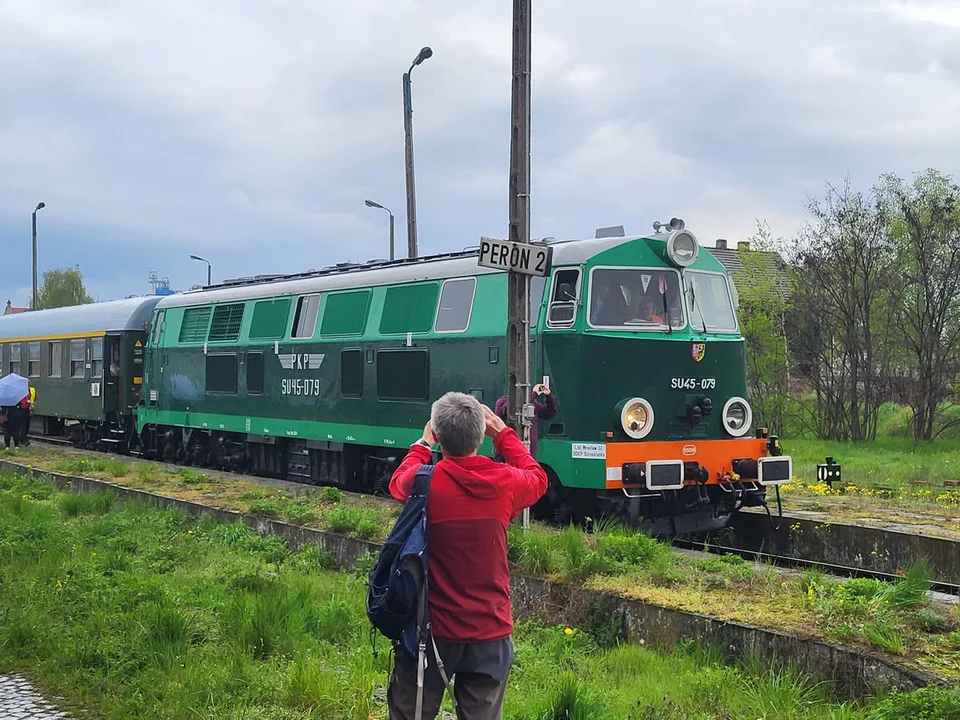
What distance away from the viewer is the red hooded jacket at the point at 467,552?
4.13 m

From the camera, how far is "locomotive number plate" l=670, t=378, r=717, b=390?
1191cm

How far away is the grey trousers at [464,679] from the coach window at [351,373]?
35.1 feet

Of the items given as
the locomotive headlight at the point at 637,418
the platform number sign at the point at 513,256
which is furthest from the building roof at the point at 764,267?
the platform number sign at the point at 513,256

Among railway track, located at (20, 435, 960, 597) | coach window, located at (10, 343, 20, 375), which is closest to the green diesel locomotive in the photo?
railway track, located at (20, 435, 960, 597)

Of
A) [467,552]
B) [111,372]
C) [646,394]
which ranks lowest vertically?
[467,552]

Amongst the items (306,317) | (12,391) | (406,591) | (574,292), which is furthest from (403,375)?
(12,391)

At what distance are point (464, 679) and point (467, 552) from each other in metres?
0.50

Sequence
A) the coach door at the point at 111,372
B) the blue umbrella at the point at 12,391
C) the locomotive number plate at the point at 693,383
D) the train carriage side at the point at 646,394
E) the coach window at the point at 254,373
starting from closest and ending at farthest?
the train carriage side at the point at 646,394, the locomotive number plate at the point at 693,383, the coach window at the point at 254,373, the blue umbrella at the point at 12,391, the coach door at the point at 111,372


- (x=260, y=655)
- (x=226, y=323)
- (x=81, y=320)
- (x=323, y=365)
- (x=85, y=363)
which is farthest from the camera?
(x=81, y=320)

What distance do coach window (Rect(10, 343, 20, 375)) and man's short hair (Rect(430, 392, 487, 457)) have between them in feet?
85.0

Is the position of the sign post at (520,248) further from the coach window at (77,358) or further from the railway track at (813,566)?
the coach window at (77,358)

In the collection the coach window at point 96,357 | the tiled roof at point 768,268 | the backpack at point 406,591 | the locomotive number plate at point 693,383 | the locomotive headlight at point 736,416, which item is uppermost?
the tiled roof at point 768,268

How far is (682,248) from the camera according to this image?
12219 mm

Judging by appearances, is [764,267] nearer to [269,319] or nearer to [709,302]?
[269,319]
